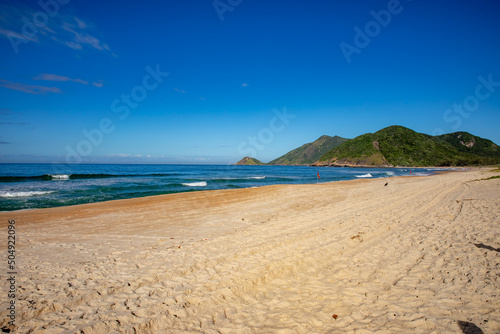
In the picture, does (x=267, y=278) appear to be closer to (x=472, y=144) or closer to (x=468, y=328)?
(x=468, y=328)

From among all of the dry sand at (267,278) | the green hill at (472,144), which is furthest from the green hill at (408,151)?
the dry sand at (267,278)

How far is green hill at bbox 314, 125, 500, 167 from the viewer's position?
110188 millimetres

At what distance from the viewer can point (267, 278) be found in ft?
15.0

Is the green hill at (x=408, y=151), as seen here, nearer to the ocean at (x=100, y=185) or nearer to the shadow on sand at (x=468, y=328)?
the ocean at (x=100, y=185)

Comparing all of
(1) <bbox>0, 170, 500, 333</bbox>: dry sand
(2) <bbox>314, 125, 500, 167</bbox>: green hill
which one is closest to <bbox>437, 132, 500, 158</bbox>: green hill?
(2) <bbox>314, 125, 500, 167</bbox>: green hill

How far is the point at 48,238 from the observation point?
7602 millimetres

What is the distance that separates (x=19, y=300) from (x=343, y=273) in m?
5.76

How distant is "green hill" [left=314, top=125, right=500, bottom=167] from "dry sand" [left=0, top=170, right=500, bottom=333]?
126328 mm

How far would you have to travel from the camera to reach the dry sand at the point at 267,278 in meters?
3.25

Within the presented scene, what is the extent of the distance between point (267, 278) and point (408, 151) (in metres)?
144

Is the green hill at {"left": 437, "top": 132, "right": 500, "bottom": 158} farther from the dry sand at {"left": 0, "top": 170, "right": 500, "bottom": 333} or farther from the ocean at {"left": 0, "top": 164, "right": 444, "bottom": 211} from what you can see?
the dry sand at {"left": 0, "top": 170, "right": 500, "bottom": 333}

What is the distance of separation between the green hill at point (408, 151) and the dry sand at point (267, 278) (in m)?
126

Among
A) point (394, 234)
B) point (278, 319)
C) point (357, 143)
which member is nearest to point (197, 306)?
point (278, 319)

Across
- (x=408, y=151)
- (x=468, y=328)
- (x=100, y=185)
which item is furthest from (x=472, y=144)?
(x=468, y=328)
